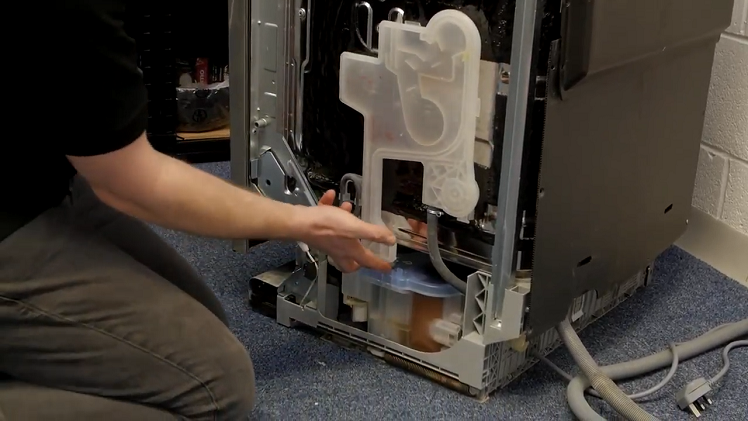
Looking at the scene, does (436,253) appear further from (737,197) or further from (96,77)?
(737,197)

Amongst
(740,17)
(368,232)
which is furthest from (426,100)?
(740,17)

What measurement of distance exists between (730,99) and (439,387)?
35.4 inches

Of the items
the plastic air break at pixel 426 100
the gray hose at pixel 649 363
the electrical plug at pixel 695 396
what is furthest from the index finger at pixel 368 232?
the electrical plug at pixel 695 396

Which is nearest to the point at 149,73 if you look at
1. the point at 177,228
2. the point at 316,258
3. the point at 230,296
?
the point at 230,296

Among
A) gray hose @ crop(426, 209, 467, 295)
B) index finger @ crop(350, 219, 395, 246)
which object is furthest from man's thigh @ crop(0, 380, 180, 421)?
gray hose @ crop(426, 209, 467, 295)

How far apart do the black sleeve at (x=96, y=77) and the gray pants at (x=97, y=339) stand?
142 mm

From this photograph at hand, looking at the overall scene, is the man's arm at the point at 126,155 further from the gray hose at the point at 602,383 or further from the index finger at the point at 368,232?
the gray hose at the point at 602,383

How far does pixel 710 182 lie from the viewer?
1832 millimetres

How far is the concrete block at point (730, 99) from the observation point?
1.72 meters

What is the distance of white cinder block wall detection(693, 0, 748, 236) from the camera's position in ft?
5.64

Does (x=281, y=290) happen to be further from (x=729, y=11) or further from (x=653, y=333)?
(x=729, y=11)

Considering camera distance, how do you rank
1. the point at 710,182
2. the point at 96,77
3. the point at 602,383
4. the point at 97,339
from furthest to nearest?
the point at 710,182 → the point at 602,383 → the point at 97,339 → the point at 96,77

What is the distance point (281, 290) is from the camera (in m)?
1.50

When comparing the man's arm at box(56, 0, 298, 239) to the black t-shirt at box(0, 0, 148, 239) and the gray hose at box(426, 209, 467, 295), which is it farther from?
the gray hose at box(426, 209, 467, 295)
